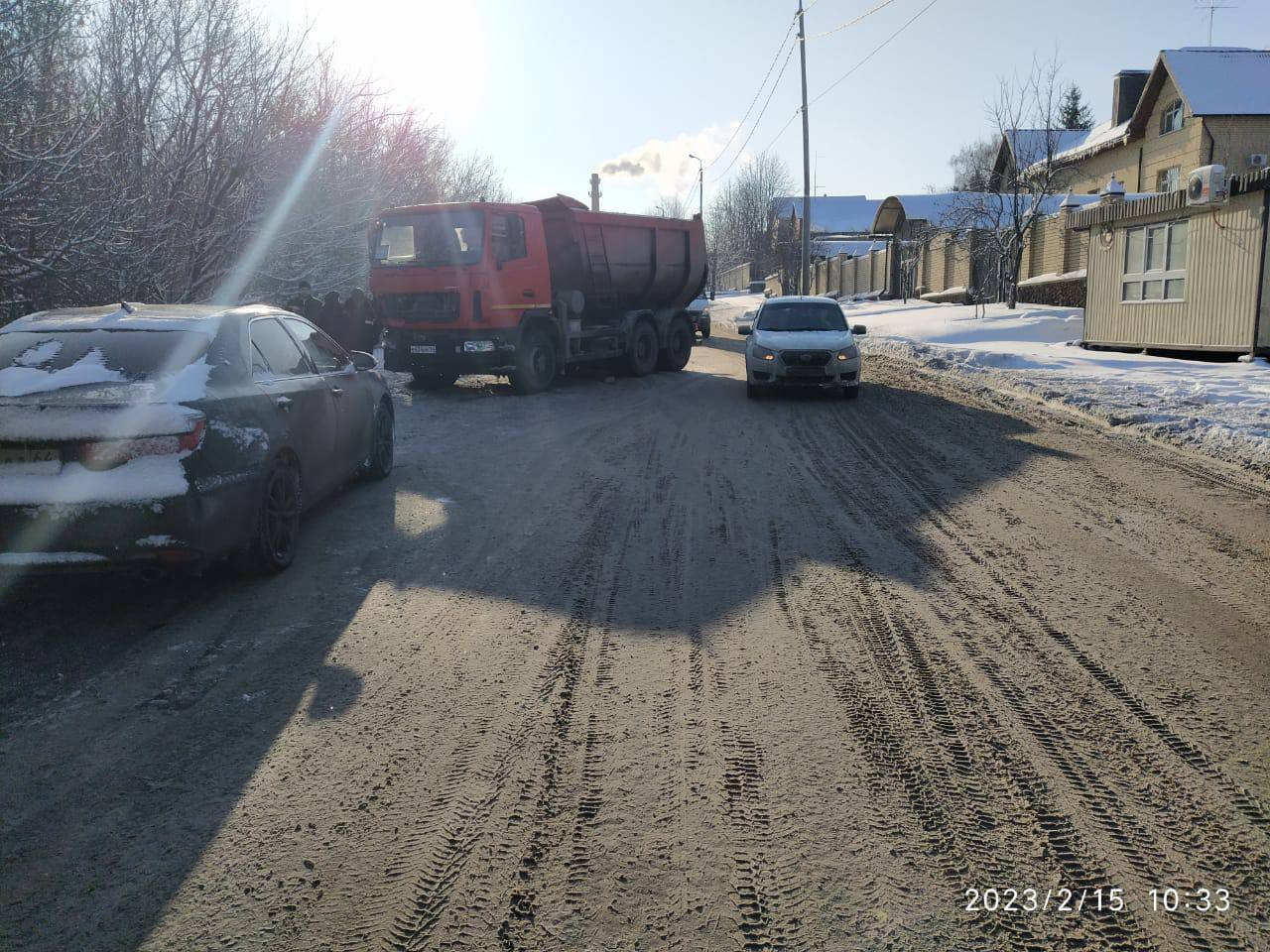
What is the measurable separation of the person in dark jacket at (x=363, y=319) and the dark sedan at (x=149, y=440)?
29.5ft

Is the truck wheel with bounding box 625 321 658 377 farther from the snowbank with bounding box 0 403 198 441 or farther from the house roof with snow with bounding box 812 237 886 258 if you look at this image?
the house roof with snow with bounding box 812 237 886 258

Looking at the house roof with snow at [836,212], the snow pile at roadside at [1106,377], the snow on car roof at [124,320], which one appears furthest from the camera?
the house roof with snow at [836,212]

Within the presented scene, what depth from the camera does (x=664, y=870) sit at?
2881 millimetres

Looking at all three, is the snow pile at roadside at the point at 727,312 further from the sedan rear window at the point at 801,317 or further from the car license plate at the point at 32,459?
the car license plate at the point at 32,459

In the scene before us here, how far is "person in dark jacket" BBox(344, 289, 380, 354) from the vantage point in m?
15.2

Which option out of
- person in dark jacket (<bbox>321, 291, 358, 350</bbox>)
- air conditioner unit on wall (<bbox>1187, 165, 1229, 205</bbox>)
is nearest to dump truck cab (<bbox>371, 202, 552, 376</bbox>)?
person in dark jacket (<bbox>321, 291, 358, 350</bbox>)

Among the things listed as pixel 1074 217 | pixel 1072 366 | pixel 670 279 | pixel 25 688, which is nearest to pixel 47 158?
pixel 25 688

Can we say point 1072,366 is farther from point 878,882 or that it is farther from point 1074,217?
point 878,882

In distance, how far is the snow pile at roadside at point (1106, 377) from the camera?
34.5 ft

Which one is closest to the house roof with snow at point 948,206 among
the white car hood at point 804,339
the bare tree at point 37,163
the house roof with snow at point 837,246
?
the house roof with snow at point 837,246

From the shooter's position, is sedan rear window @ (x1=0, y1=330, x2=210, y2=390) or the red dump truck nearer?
sedan rear window @ (x1=0, y1=330, x2=210, y2=390)

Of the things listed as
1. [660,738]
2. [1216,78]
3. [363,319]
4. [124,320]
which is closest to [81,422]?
[124,320]

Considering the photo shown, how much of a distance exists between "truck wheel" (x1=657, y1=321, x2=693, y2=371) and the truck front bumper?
18.5ft

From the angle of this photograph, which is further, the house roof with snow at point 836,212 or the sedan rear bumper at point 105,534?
the house roof with snow at point 836,212
